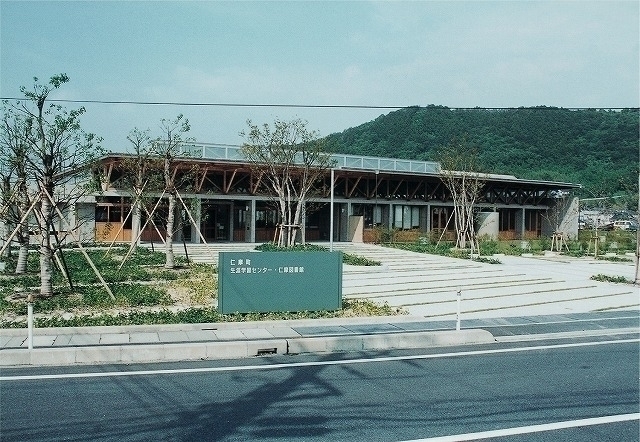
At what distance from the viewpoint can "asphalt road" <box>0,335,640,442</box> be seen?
6.22 m

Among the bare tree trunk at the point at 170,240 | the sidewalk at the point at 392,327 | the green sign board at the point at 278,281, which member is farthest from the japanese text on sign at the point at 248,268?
the bare tree trunk at the point at 170,240

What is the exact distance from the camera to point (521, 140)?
79062 millimetres

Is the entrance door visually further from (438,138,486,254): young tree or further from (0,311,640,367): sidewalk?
(0,311,640,367): sidewalk

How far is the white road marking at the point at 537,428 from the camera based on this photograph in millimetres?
6090

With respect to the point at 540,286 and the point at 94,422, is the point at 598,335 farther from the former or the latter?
the point at 94,422

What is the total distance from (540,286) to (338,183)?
2207cm

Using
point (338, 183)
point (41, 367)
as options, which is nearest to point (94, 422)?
point (41, 367)

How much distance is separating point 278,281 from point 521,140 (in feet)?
238

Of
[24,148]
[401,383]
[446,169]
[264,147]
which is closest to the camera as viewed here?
[401,383]

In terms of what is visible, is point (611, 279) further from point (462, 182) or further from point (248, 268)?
point (248, 268)

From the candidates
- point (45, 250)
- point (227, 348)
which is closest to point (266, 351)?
point (227, 348)

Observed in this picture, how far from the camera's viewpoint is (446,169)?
36.2 m

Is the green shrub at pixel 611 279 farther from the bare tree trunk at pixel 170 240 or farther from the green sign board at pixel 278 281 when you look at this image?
the bare tree trunk at pixel 170 240

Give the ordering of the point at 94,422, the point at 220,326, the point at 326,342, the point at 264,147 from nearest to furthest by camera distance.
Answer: the point at 94,422
the point at 326,342
the point at 220,326
the point at 264,147
